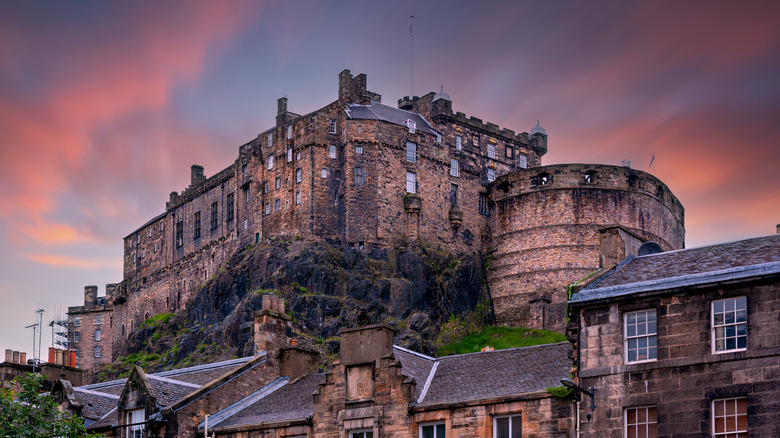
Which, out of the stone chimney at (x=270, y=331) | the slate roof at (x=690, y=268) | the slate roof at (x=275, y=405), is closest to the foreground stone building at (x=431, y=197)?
the stone chimney at (x=270, y=331)

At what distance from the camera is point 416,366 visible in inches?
1399

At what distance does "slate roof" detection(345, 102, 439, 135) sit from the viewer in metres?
95.7

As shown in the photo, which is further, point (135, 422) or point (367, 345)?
point (135, 422)

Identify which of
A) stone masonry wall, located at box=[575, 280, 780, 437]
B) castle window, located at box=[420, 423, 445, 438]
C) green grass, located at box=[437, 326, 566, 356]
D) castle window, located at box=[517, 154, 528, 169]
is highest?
castle window, located at box=[517, 154, 528, 169]

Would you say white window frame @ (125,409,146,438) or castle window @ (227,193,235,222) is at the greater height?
castle window @ (227,193,235,222)

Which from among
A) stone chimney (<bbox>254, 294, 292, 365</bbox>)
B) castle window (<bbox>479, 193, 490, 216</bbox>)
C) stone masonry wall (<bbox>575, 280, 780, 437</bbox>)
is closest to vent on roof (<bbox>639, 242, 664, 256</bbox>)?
stone masonry wall (<bbox>575, 280, 780, 437</bbox>)

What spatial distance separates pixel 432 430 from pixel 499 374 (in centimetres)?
266

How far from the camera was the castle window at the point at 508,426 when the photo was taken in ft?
99.6

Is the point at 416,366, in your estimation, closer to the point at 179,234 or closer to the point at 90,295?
the point at 179,234

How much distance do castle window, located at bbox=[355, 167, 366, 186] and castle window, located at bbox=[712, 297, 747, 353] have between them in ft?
218

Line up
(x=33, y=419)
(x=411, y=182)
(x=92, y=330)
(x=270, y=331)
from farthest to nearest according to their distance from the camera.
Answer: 1. (x=92, y=330)
2. (x=411, y=182)
3. (x=270, y=331)
4. (x=33, y=419)

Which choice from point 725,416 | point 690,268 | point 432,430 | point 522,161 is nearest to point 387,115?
point 522,161

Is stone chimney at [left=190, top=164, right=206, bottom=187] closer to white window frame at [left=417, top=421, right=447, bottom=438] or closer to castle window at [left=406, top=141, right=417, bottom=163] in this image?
castle window at [left=406, top=141, right=417, bottom=163]

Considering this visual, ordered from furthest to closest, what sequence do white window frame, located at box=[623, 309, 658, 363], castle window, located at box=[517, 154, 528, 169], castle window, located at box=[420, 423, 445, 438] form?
castle window, located at box=[517, 154, 528, 169], castle window, located at box=[420, 423, 445, 438], white window frame, located at box=[623, 309, 658, 363]
